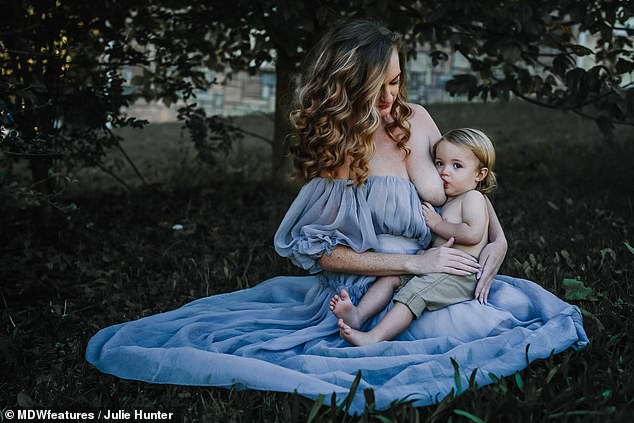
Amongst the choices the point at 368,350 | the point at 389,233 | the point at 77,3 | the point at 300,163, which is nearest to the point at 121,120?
the point at 77,3

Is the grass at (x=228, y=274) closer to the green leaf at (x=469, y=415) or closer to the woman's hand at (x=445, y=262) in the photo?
the green leaf at (x=469, y=415)

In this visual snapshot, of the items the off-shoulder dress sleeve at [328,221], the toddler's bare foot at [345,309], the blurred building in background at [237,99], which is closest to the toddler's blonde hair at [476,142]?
the off-shoulder dress sleeve at [328,221]

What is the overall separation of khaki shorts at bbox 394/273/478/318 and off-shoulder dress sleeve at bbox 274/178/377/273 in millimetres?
237

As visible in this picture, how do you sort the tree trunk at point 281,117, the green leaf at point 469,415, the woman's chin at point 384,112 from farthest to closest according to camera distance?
the tree trunk at point 281,117 → the woman's chin at point 384,112 → the green leaf at point 469,415

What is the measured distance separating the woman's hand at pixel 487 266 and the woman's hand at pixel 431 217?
0.22 meters

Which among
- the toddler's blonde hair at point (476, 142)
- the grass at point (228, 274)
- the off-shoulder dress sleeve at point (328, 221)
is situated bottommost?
the grass at point (228, 274)

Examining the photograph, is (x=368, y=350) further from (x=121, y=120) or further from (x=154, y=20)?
(x=154, y=20)

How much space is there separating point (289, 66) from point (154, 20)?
3.69 ft

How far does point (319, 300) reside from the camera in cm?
290

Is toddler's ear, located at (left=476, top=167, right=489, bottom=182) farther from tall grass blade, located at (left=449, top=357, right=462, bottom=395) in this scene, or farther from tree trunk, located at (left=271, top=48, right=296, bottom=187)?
tree trunk, located at (left=271, top=48, right=296, bottom=187)

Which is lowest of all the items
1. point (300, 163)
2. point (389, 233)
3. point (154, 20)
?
point (389, 233)

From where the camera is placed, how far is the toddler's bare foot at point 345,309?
2.53 meters

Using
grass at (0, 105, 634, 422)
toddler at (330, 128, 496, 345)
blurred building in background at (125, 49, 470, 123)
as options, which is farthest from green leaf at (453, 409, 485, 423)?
blurred building in background at (125, 49, 470, 123)

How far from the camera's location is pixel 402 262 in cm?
260
